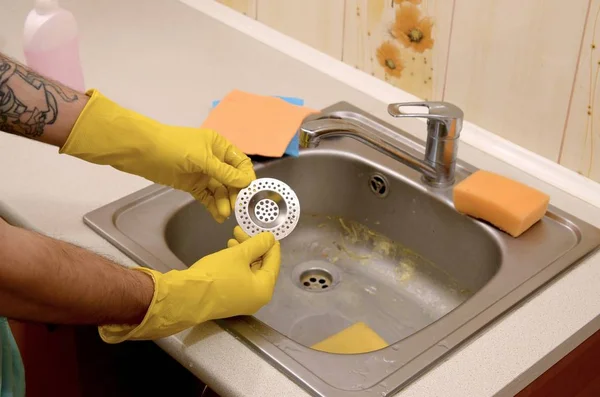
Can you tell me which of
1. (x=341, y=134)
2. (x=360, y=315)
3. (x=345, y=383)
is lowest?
(x=360, y=315)

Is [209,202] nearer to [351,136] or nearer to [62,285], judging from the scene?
[351,136]

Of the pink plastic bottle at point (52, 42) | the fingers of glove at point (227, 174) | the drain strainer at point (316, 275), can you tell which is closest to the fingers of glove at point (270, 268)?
the fingers of glove at point (227, 174)

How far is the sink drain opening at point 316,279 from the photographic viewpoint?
120 cm

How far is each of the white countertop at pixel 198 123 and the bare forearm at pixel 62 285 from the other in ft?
0.35

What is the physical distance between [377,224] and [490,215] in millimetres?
237

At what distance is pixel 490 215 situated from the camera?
104cm

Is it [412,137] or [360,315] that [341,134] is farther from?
[360,315]

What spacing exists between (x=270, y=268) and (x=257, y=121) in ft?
1.20

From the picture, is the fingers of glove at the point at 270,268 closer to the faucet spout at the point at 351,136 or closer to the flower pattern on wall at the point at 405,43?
the faucet spout at the point at 351,136

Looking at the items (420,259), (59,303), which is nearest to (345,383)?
(59,303)

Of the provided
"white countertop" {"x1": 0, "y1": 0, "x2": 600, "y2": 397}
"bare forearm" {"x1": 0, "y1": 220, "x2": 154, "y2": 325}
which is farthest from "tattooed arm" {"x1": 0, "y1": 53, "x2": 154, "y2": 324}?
"white countertop" {"x1": 0, "y1": 0, "x2": 600, "y2": 397}

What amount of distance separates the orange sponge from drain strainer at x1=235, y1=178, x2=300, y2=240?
0.79ft

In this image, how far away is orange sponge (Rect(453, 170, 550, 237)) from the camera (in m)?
1.02

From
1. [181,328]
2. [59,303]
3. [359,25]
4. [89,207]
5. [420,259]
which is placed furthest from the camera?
[359,25]
